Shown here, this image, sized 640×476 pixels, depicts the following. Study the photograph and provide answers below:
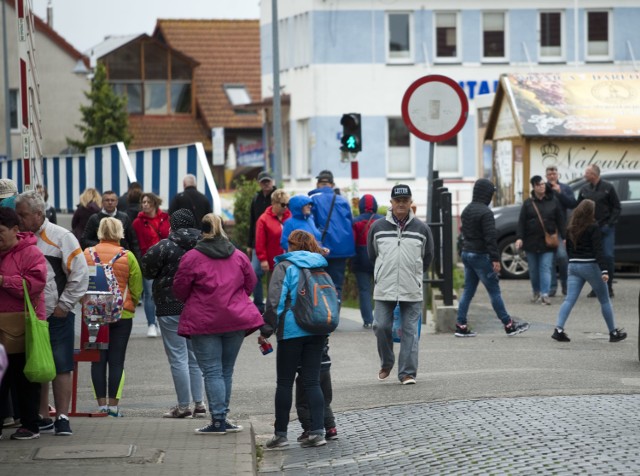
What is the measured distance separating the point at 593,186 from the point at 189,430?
491 inches

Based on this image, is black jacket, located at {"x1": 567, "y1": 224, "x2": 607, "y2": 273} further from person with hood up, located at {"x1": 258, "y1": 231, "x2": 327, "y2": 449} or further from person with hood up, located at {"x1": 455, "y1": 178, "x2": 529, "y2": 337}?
person with hood up, located at {"x1": 258, "y1": 231, "x2": 327, "y2": 449}

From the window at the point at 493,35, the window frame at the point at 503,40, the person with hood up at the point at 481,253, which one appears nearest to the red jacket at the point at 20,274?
the person with hood up at the point at 481,253

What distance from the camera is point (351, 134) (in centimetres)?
2102

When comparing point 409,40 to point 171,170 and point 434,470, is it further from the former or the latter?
point 434,470

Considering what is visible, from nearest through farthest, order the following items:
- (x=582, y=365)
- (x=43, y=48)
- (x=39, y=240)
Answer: (x=39, y=240) → (x=582, y=365) → (x=43, y=48)

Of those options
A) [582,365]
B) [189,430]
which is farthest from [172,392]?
[582,365]

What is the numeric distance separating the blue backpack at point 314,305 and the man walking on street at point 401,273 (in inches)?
112

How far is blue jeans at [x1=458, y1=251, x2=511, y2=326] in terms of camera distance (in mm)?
16766

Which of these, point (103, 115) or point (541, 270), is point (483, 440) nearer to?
point (541, 270)

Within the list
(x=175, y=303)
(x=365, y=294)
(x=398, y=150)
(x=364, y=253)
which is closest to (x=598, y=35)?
(x=398, y=150)

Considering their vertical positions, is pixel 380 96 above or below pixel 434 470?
above

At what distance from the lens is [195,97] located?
233 feet

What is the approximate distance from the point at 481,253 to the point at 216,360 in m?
7.05

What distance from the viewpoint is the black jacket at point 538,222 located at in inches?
823
